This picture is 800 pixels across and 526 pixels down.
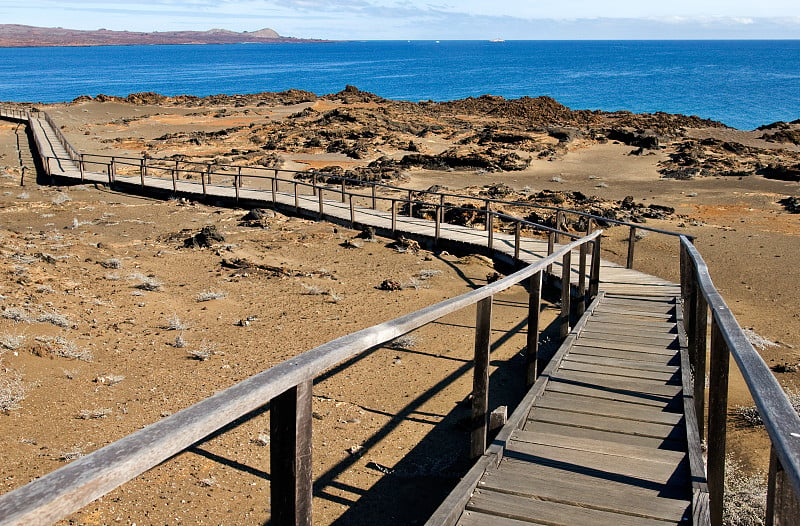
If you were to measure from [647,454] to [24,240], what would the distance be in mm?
13399

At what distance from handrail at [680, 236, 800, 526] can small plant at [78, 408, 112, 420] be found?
4.73m

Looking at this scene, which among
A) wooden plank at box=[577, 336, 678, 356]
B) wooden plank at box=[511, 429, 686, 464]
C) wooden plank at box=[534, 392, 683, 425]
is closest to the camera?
wooden plank at box=[511, 429, 686, 464]

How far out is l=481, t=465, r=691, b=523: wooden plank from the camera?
3.32 metres

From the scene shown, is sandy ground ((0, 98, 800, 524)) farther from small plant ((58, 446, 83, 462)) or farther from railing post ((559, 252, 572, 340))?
railing post ((559, 252, 572, 340))

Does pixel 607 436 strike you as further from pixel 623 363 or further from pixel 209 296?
pixel 209 296

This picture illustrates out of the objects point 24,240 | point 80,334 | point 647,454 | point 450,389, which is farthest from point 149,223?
point 647,454

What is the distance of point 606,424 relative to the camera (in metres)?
4.45

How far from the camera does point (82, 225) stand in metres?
16.6

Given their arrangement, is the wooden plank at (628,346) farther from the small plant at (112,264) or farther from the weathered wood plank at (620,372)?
the small plant at (112,264)

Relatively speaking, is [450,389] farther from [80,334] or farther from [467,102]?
[467,102]

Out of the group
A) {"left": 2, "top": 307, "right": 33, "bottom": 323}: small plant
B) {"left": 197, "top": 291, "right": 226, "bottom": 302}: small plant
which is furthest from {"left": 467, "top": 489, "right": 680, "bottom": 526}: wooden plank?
{"left": 197, "top": 291, "right": 226, "bottom": 302}: small plant

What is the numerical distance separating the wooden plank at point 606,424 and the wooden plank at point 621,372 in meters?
0.95

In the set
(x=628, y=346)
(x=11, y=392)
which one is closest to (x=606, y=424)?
(x=628, y=346)

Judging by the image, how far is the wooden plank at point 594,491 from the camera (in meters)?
3.32
